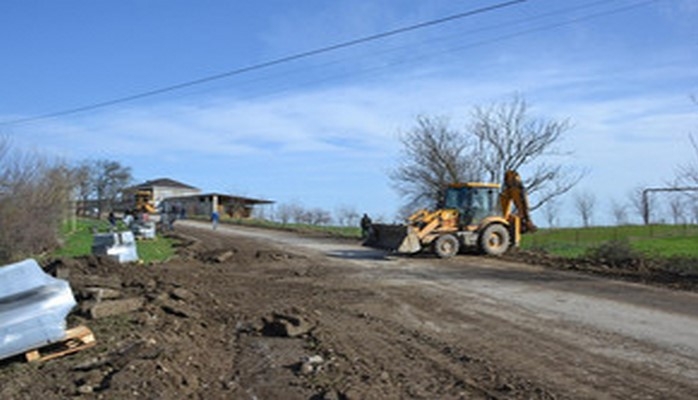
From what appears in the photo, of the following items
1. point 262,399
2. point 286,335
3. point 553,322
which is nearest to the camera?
point 262,399

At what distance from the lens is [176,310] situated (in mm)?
11328

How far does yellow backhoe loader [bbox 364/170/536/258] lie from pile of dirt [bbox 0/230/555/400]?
804 centimetres

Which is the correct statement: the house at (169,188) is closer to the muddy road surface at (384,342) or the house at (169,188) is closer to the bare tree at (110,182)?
the bare tree at (110,182)

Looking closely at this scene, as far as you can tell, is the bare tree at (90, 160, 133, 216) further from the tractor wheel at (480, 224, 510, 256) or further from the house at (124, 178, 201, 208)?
the tractor wheel at (480, 224, 510, 256)

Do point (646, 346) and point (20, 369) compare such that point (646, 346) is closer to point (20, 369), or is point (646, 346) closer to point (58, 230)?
point (20, 369)

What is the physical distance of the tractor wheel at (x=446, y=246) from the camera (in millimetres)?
21984

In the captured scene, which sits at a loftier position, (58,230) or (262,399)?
(58,230)

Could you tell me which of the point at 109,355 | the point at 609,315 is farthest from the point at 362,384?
the point at 609,315

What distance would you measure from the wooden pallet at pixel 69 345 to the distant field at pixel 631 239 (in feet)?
57.3

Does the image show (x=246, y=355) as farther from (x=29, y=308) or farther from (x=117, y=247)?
(x=117, y=247)

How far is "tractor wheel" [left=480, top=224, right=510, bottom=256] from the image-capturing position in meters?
22.7

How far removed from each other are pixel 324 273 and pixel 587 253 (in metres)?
9.33

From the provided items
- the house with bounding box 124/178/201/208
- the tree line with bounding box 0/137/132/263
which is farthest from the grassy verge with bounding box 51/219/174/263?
the house with bounding box 124/178/201/208

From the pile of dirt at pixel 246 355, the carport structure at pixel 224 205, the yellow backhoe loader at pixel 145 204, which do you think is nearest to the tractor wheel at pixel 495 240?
the pile of dirt at pixel 246 355
